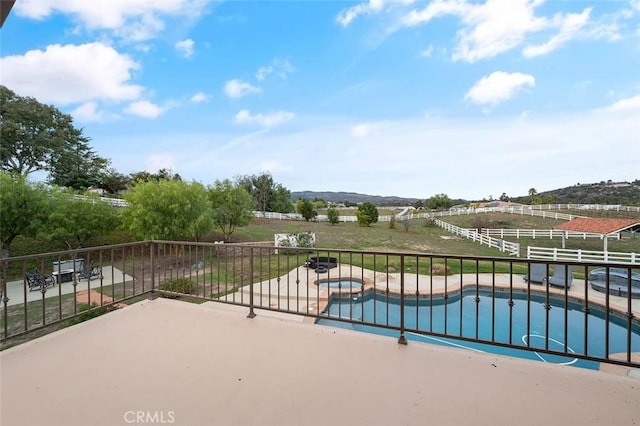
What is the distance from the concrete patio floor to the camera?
1452mm

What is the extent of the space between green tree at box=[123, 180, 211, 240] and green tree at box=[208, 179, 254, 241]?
2.71 metres

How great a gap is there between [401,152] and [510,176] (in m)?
10.4

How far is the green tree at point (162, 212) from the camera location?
10188mm

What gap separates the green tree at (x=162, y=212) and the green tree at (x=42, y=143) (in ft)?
42.9

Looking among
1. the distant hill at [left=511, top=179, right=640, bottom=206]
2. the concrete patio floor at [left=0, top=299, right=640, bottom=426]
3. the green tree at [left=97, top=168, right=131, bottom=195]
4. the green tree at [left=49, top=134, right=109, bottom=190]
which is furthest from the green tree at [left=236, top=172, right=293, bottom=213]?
the distant hill at [left=511, top=179, right=640, bottom=206]

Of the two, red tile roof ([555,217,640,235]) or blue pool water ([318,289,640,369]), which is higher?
red tile roof ([555,217,640,235])

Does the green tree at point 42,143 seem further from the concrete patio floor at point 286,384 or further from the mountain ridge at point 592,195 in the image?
the concrete patio floor at point 286,384

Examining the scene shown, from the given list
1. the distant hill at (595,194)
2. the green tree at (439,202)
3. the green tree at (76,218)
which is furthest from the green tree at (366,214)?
the distant hill at (595,194)

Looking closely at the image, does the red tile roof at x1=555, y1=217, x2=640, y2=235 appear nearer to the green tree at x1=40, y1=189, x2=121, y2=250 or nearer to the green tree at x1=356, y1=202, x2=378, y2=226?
the green tree at x1=356, y1=202, x2=378, y2=226

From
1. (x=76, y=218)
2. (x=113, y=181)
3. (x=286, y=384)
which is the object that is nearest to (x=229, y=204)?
(x=76, y=218)

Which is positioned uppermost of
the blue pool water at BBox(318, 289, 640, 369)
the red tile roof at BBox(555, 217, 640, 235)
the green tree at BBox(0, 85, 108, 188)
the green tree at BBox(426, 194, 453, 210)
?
the green tree at BBox(0, 85, 108, 188)

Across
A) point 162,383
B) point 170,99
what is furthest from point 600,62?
point 170,99

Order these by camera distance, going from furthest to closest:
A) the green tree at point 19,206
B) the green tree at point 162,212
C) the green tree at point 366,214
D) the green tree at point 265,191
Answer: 1. the green tree at point 265,191
2. the green tree at point 366,214
3. the green tree at point 162,212
4. the green tree at point 19,206

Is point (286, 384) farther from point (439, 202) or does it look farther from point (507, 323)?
point (439, 202)
